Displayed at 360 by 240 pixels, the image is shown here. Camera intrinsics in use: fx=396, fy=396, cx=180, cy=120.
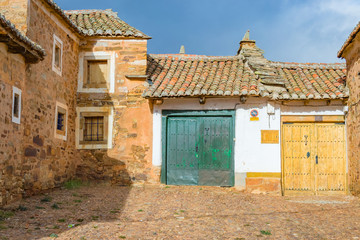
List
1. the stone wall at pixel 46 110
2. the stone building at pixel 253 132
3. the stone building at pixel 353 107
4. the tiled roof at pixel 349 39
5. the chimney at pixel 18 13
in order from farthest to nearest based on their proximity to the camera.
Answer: the stone building at pixel 253 132 → the stone building at pixel 353 107 → the tiled roof at pixel 349 39 → the stone wall at pixel 46 110 → the chimney at pixel 18 13

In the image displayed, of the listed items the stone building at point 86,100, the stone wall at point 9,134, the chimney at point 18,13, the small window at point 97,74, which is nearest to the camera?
the stone wall at point 9,134

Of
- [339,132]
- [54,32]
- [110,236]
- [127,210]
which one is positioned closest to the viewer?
[110,236]

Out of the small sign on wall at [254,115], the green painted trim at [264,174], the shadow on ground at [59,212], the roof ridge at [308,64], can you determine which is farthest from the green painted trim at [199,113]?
the roof ridge at [308,64]

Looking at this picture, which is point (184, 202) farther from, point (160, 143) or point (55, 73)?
point (55, 73)

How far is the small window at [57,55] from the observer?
10.8m

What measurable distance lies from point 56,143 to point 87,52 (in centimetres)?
332

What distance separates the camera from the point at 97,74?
41.3 feet

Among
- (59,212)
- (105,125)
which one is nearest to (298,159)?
(105,125)

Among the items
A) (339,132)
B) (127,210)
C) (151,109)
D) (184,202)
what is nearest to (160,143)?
(151,109)

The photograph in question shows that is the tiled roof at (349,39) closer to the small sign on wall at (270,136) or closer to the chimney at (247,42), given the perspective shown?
the small sign on wall at (270,136)

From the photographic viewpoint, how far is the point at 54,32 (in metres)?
10.7

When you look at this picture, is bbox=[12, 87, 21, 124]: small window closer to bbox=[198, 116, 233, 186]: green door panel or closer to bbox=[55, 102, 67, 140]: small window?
bbox=[55, 102, 67, 140]: small window

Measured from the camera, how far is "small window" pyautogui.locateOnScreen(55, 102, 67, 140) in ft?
35.9

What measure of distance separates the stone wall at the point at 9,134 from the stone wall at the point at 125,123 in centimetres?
349
